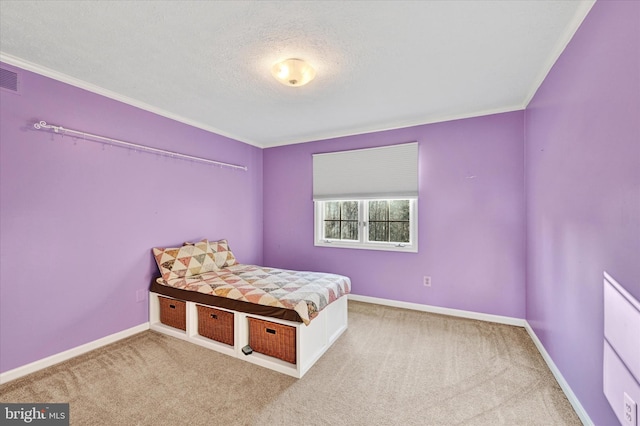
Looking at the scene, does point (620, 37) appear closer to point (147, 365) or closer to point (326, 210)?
point (326, 210)

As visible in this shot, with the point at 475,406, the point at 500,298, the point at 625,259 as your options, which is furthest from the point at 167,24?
the point at 500,298

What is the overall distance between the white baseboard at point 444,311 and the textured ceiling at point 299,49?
2.35 metres

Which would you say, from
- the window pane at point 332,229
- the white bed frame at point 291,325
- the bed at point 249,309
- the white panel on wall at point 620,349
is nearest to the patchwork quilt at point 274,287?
the bed at point 249,309

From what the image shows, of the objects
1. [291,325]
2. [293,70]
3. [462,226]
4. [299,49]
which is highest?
[299,49]

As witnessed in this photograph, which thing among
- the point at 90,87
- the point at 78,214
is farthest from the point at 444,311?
the point at 90,87

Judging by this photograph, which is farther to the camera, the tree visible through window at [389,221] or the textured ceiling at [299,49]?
the tree visible through window at [389,221]

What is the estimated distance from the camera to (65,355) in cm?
221

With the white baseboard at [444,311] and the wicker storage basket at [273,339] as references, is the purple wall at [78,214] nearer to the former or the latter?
the wicker storage basket at [273,339]

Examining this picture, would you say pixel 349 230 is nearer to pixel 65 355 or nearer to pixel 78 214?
pixel 78 214

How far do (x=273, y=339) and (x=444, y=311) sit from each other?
2181mm

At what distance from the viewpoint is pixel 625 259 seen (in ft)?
3.89

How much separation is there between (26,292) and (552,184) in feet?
13.8

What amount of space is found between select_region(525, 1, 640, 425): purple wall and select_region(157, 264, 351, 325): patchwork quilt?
5.63 ft

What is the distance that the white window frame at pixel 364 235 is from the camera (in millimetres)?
3402
